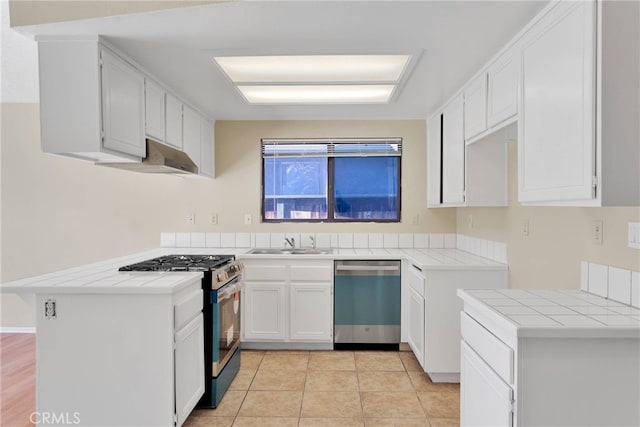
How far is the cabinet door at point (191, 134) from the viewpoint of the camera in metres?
3.36

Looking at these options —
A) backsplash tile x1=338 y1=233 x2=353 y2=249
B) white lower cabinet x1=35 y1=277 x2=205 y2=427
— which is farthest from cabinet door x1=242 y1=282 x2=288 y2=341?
white lower cabinet x1=35 y1=277 x2=205 y2=427

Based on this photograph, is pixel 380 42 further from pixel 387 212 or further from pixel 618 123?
pixel 387 212

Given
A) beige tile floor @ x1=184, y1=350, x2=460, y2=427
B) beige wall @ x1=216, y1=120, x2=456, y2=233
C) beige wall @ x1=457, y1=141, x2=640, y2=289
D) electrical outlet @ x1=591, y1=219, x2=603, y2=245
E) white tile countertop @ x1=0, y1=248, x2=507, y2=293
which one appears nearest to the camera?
beige wall @ x1=457, y1=141, x2=640, y2=289

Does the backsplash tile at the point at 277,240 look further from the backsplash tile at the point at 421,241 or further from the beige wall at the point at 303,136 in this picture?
the backsplash tile at the point at 421,241

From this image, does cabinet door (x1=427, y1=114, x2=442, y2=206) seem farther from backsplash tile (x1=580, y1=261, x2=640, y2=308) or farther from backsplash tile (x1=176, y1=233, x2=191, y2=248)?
backsplash tile (x1=176, y1=233, x2=191, y2=248)

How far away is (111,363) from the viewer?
2.03 metres

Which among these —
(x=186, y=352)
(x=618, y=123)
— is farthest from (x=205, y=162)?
(x=618, y=123)

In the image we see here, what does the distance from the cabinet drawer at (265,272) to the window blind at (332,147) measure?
1294 millimetres

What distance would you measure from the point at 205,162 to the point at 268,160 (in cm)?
70

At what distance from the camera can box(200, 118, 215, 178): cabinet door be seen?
3.77 metres

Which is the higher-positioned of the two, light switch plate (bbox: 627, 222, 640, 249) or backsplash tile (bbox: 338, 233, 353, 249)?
light switch plate (bbox: 627, 222, 640, 249)

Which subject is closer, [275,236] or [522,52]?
[522,52]

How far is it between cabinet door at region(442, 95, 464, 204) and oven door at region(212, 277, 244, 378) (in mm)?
1972

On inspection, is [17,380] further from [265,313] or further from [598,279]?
[598,279]
